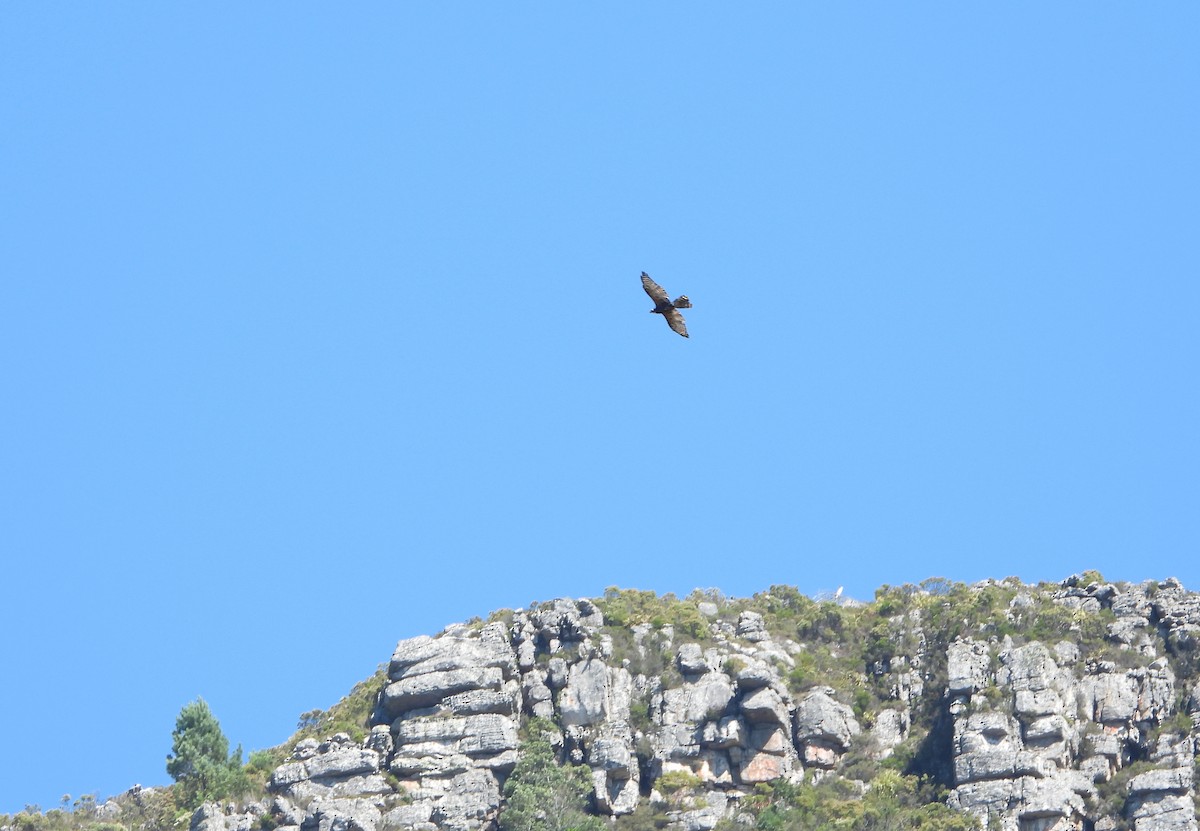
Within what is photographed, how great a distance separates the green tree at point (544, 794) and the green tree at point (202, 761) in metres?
11.3

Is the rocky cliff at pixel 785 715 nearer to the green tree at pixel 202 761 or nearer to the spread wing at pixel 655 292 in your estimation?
the green tree at pixel 202 761

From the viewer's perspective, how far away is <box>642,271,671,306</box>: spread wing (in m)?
56.9

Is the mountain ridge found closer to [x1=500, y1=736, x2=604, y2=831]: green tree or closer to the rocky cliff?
the rocky cliff

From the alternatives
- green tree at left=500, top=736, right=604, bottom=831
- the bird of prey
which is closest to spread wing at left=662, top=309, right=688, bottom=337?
the bird of prey

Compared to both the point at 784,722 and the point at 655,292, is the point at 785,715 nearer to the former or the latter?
the point at 784,722

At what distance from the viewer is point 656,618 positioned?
96312 mm

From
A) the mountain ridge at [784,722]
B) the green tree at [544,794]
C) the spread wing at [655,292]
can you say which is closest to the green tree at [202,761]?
the mountain ridge at [784,722]

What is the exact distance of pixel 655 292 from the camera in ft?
187

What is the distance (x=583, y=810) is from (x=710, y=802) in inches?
191

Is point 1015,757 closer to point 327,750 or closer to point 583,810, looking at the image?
point 583,810

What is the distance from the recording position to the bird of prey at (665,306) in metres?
56.7

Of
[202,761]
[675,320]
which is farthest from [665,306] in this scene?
[202,761]

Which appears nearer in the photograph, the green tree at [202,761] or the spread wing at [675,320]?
the spread wing at [675,320]

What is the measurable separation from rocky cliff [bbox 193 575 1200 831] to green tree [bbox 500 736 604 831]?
0.75 metres
